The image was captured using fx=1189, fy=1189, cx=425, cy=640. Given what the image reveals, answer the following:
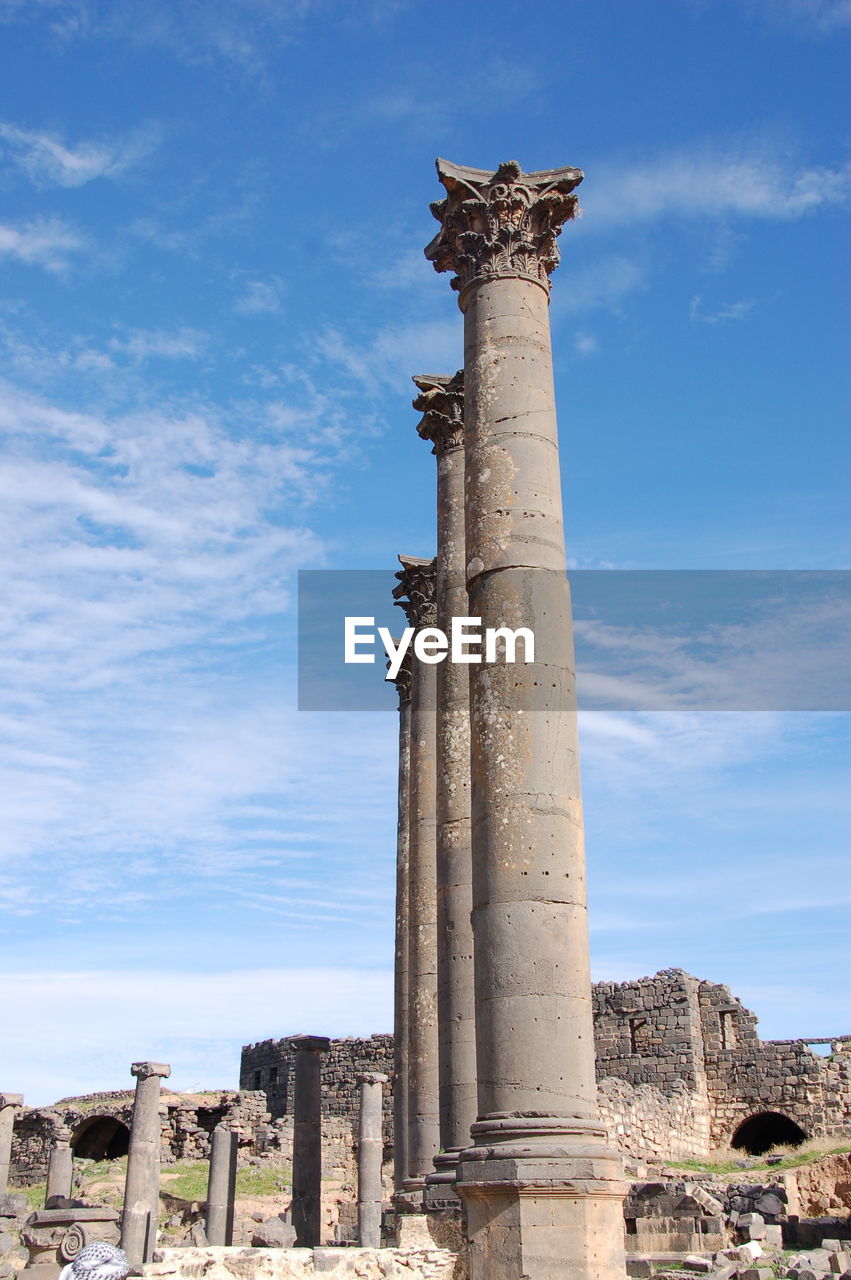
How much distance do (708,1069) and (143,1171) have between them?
1697 centimetres

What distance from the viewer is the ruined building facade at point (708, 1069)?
29.6m

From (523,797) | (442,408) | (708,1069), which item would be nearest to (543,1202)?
(523,797)

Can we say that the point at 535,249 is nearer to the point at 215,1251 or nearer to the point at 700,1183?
the point at 215,1251

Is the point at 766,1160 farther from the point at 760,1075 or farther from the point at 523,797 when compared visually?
the point at 523,797

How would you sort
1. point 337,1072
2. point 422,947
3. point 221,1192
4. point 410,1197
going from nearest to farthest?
point 410,1197
point 422,947
point 221,1192
point 337,1072

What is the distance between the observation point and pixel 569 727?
380 inches

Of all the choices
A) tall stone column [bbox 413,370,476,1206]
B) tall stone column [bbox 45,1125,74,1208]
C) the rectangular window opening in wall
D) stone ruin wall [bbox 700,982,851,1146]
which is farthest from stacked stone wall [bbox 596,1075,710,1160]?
tall stone column [bbox 413,370,476,1206]

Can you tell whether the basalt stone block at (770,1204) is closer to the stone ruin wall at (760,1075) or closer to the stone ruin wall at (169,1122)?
the stone ruin wall at (760,1075)

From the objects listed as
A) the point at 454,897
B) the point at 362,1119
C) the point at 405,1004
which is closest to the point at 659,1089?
the point at 362,1119

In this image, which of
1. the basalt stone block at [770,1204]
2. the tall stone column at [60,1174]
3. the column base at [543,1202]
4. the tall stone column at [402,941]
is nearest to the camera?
the column base at [543,1202]

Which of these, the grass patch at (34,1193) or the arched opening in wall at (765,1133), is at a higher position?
the arched opening in wall at (765,1133)

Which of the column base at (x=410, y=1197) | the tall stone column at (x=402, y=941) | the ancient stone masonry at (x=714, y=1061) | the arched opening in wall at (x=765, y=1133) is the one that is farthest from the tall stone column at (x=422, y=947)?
the arched opening in wall at (x=765, y=1133)

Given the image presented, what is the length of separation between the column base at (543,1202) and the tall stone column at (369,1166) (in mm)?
12544

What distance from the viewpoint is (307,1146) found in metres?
19.0
